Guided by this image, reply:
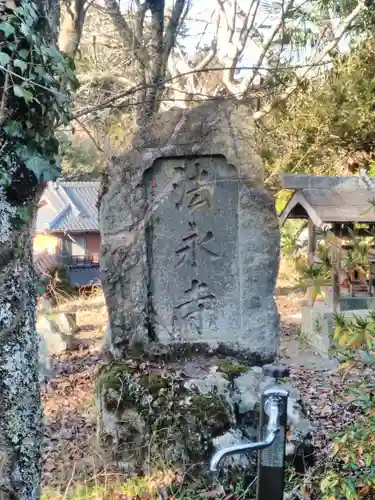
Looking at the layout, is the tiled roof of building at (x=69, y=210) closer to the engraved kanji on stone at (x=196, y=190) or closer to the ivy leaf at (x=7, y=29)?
the engraved kanji on stone at (x=196, y=190)

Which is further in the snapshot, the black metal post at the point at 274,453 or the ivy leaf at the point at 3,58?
the ivy leaf at the point at 3,58

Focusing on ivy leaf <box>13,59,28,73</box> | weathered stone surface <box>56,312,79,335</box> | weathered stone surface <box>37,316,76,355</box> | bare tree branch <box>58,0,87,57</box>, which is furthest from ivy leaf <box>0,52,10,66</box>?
weathered stone surface <box>56,312,79,335</box>

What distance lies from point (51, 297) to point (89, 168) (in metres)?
6.19

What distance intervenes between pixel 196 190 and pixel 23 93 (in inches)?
112

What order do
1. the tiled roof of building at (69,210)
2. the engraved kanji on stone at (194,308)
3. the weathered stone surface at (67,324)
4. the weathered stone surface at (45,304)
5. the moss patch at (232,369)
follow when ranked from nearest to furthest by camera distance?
1. the moss patch at (232,369)
2. the engraved kanji on stone at (194,308)
3. the weathered stone surface at (67,324)
4. the weathered stone surface at (45,304)
5. the tiled roof of building at (69,210)

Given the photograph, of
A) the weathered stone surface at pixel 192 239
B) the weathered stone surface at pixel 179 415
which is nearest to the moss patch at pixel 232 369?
the weathered stone surface at pixel 179 415

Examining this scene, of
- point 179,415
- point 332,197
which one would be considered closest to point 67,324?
point 332,197

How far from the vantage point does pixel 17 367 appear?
233cm

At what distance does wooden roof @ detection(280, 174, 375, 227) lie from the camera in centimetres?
803

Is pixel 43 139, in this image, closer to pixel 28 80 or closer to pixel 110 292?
pixel 28 80

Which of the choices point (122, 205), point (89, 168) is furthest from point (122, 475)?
point (89, 168)

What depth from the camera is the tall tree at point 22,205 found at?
225 cm

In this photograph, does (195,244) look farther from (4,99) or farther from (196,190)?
(4,99)

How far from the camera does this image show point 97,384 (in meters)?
4.36
